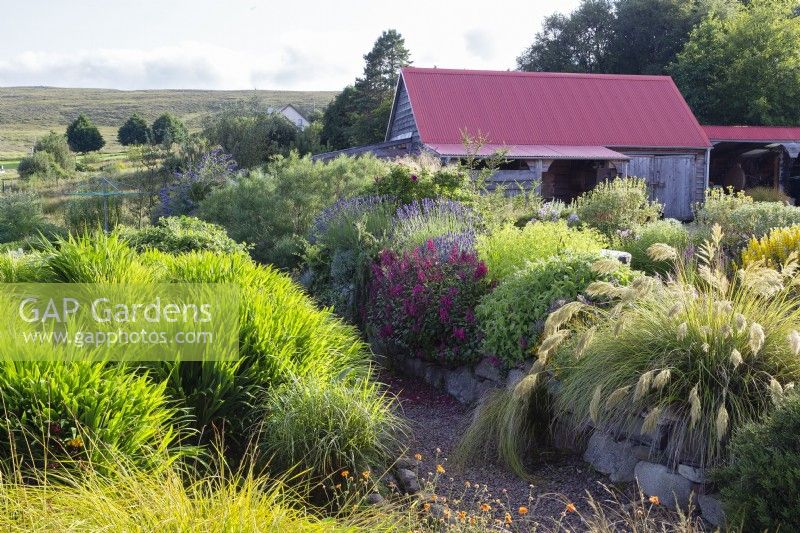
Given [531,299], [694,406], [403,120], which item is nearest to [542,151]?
[403,120]

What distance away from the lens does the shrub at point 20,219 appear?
18672 mm

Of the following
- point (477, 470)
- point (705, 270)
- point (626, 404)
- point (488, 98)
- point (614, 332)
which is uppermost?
point (488, 98)

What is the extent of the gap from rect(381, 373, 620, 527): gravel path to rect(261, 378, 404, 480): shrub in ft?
1.58

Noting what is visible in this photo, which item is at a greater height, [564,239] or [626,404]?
[564,239]

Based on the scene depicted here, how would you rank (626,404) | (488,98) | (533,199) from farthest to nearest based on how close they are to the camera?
(488,98)
(533,199)
(626,404)

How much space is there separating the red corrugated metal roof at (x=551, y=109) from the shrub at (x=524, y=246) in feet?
46.6

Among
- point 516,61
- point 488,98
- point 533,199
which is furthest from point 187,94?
point 533,199

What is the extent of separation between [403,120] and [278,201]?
12.2 metres

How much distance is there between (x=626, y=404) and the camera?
4613 millimetres

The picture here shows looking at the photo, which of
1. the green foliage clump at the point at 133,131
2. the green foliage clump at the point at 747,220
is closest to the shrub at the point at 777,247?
the green foliage clump at the point at 747,220

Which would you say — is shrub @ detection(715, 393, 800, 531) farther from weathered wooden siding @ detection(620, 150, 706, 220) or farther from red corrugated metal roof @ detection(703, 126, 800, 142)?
red corrugated metal roof @ detection(703, 126, 800, 142)

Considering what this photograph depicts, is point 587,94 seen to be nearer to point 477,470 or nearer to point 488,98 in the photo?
point 488,98

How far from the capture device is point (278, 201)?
14414mm

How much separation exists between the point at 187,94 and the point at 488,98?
95771mm
